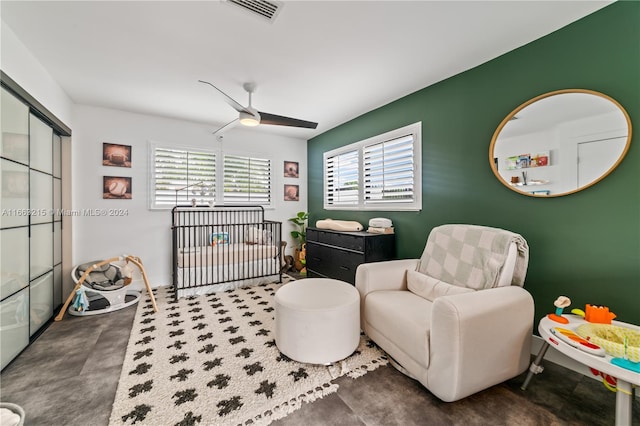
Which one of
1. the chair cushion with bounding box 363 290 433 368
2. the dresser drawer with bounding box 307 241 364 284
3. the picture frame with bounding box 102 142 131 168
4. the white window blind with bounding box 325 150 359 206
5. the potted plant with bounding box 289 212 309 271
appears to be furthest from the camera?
the potted plant with bounding box 289 212 309 271

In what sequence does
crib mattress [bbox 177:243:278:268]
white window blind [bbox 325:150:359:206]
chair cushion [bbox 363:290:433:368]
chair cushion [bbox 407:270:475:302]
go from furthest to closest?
white window blind [bbox 325:150:359:206] → crib mattress [bbox 177:243:278:268] → chair cushion [bbox 407:270:475:302] → chair cushion [bbox 363:290:433:368]

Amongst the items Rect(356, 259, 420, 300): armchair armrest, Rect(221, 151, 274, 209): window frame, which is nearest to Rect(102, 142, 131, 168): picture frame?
Rect(221, 151, 274, 209): window frame

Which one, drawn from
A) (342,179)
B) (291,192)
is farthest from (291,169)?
(342,179)

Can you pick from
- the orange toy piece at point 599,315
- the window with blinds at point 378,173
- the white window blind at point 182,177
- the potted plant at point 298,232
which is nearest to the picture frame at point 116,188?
the white window blind at point 182,177

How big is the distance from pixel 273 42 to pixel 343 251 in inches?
100

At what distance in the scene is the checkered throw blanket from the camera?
1.95 metres

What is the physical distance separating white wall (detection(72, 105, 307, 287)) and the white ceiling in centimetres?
54

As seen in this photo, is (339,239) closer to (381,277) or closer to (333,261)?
(333,261)

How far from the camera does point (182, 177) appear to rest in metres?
4.20

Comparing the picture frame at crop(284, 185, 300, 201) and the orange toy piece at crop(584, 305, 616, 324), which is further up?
the picture frame at crop(284, 185, 300, 201)

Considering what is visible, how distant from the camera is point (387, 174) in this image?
3.59 metres

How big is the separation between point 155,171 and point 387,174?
3557mm

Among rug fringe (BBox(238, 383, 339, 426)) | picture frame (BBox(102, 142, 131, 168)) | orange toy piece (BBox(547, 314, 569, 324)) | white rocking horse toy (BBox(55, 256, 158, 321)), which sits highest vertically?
picture frame (BBox(102, 142, 131, 168))

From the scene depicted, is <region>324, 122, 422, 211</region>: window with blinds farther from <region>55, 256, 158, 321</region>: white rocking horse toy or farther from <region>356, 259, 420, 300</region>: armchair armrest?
<region>55, 256, 158, 321</region>: white rocking horse toy
